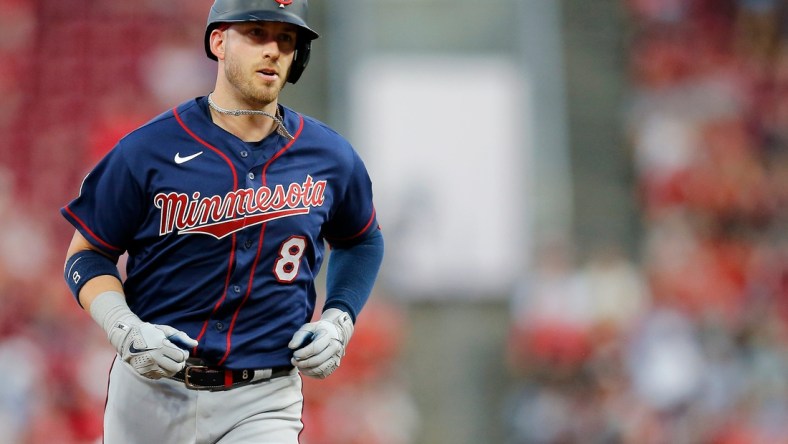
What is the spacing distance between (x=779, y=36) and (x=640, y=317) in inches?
138

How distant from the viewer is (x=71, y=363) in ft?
24.8

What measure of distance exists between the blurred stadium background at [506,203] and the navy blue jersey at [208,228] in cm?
441

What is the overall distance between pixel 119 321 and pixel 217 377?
31 cm

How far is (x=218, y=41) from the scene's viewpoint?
3.30 metres

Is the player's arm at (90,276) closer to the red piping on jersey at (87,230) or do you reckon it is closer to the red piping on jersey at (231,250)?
the red piping on jersey at (87,230)

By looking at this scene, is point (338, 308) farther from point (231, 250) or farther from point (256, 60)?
point (256, 60)

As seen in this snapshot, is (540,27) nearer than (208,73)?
No

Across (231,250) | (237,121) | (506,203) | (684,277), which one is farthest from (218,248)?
(506,203)

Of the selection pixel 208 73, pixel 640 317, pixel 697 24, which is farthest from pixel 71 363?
pixel 697 24

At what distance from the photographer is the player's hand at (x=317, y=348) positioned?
321 cm

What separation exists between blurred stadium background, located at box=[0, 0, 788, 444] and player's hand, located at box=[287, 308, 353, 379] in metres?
4.45

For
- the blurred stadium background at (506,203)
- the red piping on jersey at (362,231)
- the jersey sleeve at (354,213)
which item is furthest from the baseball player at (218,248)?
the blurred stadium background at (506,203)

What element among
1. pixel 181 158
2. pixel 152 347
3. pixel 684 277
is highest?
pixel 181 158

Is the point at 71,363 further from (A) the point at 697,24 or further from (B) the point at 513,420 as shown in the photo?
(A) the point at 697,24
